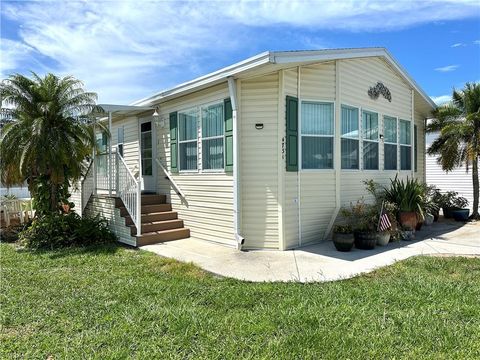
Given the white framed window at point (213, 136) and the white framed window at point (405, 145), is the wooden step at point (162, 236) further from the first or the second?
the white framed window at point (405, 145)

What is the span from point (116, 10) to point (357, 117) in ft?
18.6

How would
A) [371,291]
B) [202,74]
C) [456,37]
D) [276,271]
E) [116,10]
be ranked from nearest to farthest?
[371,291], [276,271], [116,10], [202,74], [456,37]

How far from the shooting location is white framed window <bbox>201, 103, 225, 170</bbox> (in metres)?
7.70

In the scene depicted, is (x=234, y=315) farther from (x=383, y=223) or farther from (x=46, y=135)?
(x=46, y=135)

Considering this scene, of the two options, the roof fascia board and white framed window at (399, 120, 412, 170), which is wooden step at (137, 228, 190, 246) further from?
white framed window at (399, 120, 412, 170)

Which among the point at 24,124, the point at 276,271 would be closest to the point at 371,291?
the point at 276,271

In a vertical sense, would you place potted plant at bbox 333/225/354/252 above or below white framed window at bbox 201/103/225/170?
below

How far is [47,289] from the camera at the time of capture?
4.77m

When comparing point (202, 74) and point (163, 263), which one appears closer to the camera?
point (163, 263)

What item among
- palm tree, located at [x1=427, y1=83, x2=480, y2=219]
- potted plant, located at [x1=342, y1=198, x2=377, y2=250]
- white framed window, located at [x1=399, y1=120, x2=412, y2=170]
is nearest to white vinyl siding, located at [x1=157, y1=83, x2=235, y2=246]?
potted plant, located at [x1=342, y1=198, x2=377, y2=250]

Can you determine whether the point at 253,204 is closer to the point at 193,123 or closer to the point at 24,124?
the point at 193,123

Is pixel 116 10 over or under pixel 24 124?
over

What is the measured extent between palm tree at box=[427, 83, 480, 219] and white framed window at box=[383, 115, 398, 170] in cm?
182

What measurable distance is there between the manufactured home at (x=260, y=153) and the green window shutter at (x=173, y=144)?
0.03 metres
